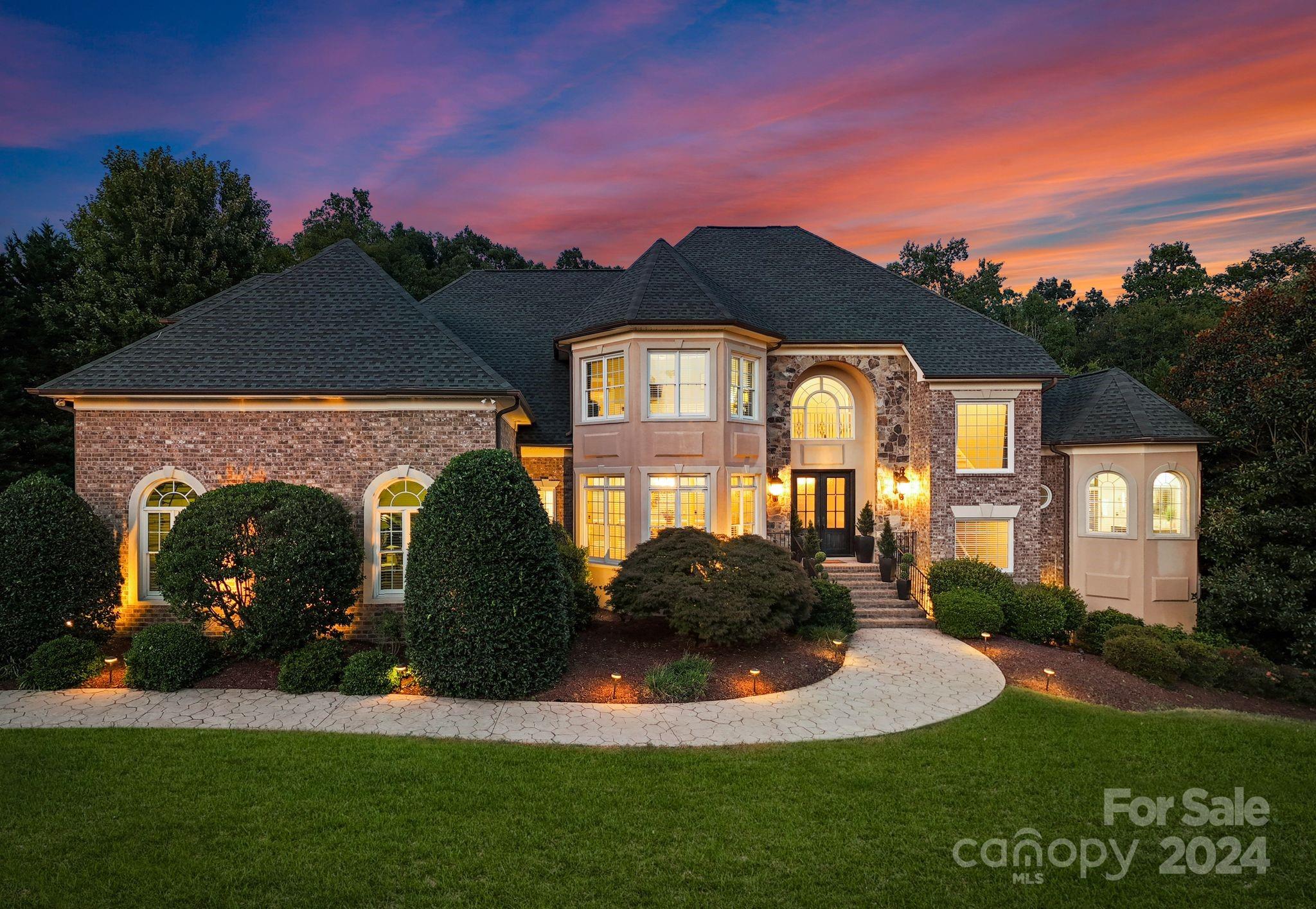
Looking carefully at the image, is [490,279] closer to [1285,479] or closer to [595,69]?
[595,69]

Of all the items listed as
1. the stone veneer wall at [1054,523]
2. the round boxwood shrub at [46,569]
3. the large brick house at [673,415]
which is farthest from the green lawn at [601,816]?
the stone veneer wall at [1054,523]

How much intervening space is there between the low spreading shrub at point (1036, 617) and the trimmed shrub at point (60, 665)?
17.3 meters

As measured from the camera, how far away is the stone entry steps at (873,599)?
13.5m

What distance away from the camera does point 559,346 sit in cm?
1489

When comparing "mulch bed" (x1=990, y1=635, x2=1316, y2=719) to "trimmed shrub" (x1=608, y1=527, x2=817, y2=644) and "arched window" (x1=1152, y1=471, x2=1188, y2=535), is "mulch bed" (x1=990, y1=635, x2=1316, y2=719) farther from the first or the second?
"arched window" (x1=1152, y1=471, x2=1188, y2=535)

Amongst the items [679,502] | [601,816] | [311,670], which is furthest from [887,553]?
[311,670]

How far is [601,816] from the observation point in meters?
5.33

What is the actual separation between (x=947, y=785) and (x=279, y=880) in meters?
6.17

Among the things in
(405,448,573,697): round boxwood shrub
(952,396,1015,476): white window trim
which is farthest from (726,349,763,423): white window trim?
(405,448,573,697): round boxwood shrub

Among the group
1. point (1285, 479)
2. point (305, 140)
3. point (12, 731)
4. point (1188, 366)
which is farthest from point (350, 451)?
point (1188, 366)

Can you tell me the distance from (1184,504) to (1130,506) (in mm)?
1174

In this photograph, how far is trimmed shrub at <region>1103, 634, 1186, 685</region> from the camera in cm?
1039

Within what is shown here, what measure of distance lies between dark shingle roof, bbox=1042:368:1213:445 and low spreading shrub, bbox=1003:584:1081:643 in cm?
448

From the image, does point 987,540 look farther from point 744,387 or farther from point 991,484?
point 744,387
